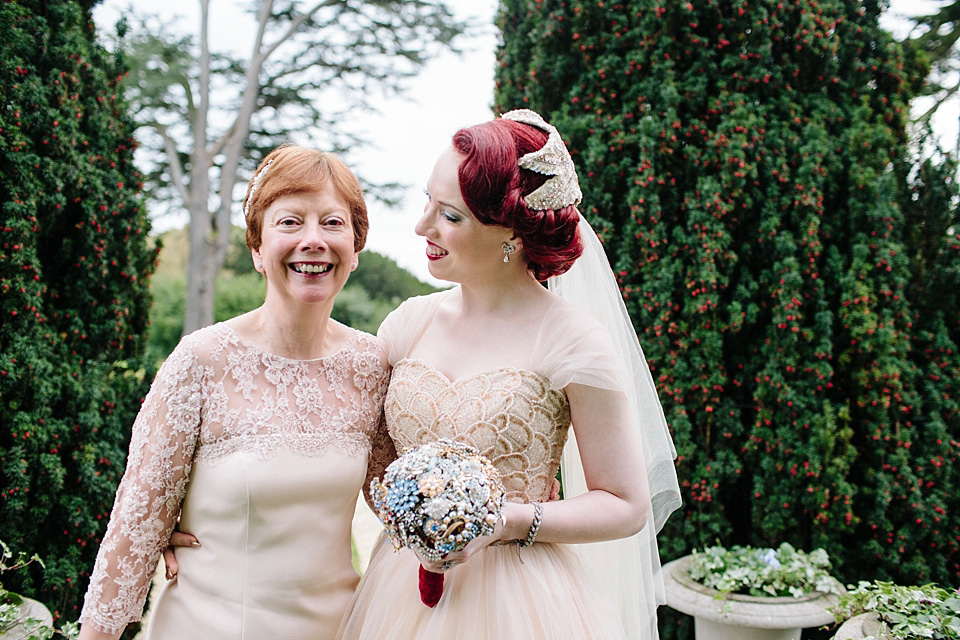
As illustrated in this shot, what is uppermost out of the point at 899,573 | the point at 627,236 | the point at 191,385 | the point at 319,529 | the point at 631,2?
the point at 631,2

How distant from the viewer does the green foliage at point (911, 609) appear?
→ 117 inches

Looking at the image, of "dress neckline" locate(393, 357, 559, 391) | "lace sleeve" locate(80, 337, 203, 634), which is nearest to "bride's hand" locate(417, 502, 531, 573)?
"dress neckline" locate(393, 357, 559, 391)

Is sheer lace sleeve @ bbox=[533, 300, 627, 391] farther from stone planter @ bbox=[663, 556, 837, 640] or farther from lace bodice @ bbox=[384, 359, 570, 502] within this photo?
stone planter @ bbox=[663, 556, 837, 640]

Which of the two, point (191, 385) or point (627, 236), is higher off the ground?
point (627, 236)

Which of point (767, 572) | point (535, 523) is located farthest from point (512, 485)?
point (767, 572)

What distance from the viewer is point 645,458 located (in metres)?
2.66

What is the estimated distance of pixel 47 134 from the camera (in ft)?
13.1

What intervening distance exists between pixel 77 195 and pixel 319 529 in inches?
120

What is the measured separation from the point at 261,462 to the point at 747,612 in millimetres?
2926

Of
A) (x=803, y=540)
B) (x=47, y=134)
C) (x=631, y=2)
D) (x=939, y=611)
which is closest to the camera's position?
(x=939, y=611)

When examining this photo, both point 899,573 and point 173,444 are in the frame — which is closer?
point 173,444

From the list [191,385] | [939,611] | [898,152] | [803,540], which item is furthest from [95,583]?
[898,152]

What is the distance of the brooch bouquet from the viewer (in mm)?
1716

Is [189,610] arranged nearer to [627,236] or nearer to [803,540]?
[627,236]
